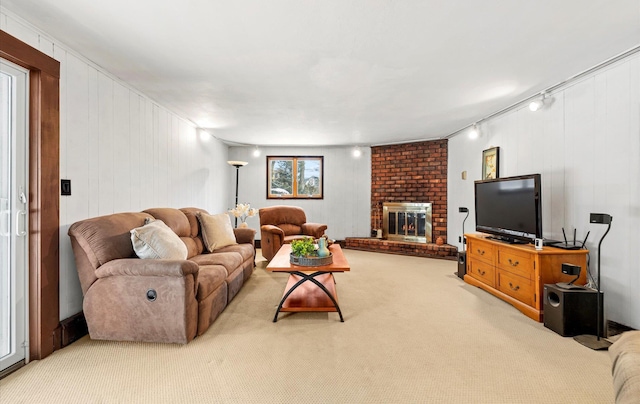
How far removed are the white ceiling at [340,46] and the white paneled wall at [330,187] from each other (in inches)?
114

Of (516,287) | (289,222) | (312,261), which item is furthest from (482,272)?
(289,222)

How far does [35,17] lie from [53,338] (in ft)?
7.21

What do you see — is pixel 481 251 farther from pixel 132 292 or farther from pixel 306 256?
pixel 132 292

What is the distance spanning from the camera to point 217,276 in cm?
274

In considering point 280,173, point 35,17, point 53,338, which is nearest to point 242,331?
point 53,338

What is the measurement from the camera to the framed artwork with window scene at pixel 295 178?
682cm

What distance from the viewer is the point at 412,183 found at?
6227 millimetres

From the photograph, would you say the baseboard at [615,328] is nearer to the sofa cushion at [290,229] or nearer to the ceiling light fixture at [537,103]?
the ceiling light fixture at [537,103]

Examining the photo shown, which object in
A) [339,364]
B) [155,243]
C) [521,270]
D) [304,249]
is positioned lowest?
[339,364]

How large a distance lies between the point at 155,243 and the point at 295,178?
4458mm

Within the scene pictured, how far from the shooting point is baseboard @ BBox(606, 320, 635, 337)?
2504 millimetres

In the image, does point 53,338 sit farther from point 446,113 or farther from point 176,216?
point 446,113

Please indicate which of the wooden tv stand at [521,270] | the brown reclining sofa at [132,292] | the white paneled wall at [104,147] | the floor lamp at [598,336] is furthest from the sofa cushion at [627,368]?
the white paneled wall at [104,147]

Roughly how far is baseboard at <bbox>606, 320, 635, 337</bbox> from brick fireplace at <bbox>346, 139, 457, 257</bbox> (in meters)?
2.86
